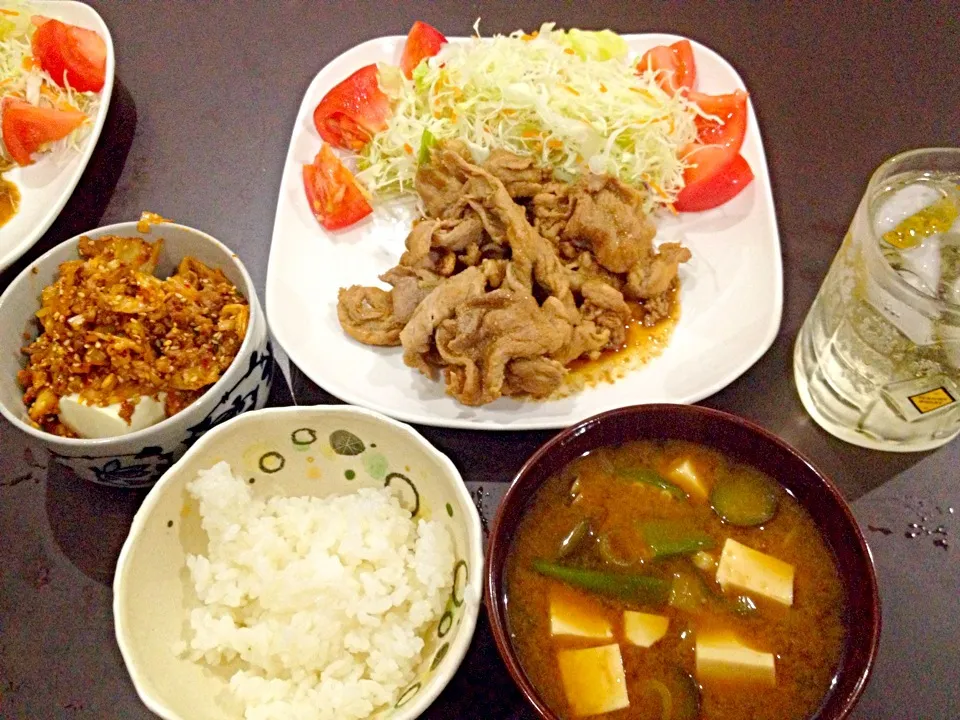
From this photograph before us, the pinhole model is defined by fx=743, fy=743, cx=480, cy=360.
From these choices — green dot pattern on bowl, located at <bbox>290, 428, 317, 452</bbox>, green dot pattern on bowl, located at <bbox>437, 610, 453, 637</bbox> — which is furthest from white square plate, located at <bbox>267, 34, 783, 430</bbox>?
green dot pattern on bowl, located at <bbox>437, 610, 453, 637</bbox>

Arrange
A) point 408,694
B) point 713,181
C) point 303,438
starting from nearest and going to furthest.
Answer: point 408,694 < point 303,438 < point 713,181

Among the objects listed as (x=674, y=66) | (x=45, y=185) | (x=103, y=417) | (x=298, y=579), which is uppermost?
(x=674, y=66)

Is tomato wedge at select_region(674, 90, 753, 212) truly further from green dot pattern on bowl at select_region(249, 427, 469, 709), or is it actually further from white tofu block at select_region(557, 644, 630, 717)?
white tofu block at select_region(557, 644, 630, 717)

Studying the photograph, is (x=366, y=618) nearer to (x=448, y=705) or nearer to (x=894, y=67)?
(x=448, y=705)

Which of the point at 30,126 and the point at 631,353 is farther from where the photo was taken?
the point at 30,126

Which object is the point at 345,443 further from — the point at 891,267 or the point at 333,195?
the point at 891,267

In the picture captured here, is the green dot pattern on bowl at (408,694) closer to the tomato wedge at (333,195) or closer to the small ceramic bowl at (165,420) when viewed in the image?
the small ceramic bowl at (165,420)

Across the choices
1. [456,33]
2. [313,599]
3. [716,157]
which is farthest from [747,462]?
[456,33]
